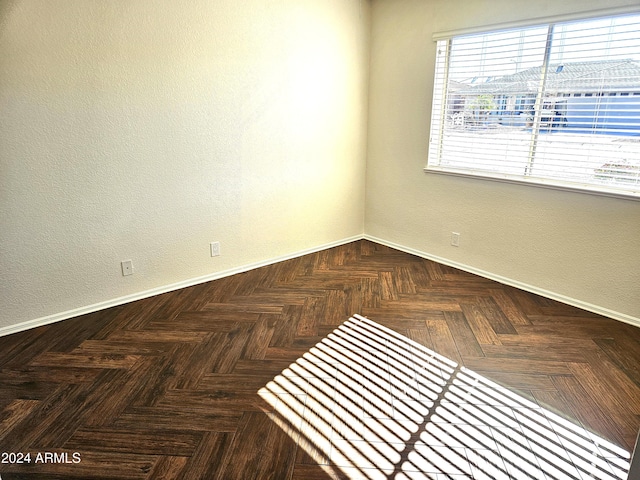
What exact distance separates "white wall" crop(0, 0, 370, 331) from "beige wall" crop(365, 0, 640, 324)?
15.4 inches

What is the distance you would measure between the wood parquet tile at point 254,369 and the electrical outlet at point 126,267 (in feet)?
0.82

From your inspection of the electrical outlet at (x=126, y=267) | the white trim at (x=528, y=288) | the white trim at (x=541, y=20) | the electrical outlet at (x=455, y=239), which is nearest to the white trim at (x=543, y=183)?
the electrical outlet at (x=455, y=239)

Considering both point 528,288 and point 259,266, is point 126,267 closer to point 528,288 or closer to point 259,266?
point 259,266

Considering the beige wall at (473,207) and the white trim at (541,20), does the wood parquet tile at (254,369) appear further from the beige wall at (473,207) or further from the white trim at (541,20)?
the white trim at (541,20)

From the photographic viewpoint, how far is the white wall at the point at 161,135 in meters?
2.69

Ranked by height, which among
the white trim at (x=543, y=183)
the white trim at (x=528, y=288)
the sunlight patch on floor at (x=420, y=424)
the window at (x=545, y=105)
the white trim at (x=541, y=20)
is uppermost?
the white trim at (x=541, y=20)

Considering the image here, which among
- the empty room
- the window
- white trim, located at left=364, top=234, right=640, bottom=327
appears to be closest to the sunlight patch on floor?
the empty room

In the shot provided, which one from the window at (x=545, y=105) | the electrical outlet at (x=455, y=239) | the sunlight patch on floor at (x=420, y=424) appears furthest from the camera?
the electrical outlet at (x=455, y=239)

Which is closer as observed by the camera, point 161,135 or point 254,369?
point 254,369

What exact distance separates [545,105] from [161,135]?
2875mm

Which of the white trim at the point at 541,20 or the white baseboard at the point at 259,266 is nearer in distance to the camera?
the white trim at the point at 541,20

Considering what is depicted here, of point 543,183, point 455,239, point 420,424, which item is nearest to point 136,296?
point 420,424

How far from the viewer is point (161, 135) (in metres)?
3.19

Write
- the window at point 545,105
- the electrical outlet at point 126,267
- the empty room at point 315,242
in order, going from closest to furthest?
the empty room at point 315,242 → the window at point 545,105 → the electrical outlet at point 126,267
